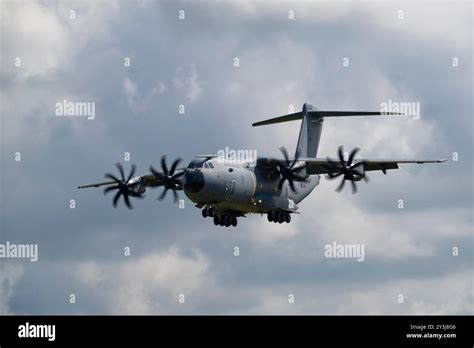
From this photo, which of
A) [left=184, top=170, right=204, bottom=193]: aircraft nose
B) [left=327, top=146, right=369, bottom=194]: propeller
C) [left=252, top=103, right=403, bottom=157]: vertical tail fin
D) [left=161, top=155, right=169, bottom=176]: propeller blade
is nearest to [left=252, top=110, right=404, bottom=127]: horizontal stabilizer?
[left=252, top=103, right=403, bottom=157]: vertical tail fin

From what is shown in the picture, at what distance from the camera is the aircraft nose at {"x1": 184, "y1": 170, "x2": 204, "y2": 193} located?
63.0 meters

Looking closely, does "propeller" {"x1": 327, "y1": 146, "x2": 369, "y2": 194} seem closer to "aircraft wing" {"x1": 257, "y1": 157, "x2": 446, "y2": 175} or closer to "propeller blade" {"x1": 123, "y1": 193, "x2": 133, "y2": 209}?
"aircraft wing" {"x1": 257, "y1": 157, "x2": 446, "y2": 175}

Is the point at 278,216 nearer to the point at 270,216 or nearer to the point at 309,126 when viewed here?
the point at 270,216

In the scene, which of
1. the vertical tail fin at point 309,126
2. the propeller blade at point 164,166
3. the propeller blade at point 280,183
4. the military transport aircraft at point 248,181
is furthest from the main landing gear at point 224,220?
the vertical tail fin at point 309,126

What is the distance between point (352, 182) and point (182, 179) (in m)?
9.38

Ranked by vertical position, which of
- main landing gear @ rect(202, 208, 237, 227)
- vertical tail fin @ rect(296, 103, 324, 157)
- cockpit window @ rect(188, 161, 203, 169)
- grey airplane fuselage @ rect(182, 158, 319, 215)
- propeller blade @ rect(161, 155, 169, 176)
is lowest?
main landing gear @ rect(202, 208, 237, 227)

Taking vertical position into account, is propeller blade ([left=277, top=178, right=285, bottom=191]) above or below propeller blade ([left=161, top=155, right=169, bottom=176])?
below

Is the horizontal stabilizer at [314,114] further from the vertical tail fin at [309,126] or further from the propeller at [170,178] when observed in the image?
the propeller at [170,178]

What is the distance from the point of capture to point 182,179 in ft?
213

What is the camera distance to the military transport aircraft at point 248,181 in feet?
209

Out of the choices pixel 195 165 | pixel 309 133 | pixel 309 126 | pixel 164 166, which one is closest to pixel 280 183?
pixel 195 165
